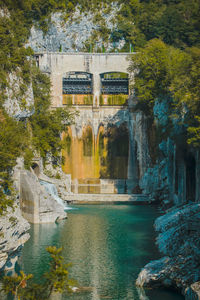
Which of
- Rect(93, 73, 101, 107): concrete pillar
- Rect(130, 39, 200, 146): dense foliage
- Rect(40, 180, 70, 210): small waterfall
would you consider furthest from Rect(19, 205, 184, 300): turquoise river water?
Rect(93, 73, 101, 107): concrete pillar

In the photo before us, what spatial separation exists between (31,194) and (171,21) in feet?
112

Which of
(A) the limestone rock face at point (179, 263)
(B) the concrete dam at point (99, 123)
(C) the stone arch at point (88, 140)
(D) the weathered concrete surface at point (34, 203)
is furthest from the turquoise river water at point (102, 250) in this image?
(C) the stone arch at point (88, 140)

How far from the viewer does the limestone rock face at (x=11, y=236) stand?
18781 millimetres

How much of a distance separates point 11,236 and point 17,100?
11.0 m

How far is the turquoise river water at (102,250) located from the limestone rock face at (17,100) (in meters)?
7.13

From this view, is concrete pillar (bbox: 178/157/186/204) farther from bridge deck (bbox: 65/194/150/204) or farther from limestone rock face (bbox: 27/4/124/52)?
limestone rock face (bbox: 27/4/124/52)

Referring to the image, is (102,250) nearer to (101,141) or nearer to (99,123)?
(101,141)

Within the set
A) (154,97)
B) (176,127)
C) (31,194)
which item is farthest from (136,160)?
(31,194)

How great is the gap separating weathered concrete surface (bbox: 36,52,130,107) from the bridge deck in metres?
13.4

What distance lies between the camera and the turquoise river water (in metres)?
18.8

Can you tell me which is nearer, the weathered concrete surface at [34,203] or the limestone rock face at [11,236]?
the limestone rock face at [11,236]

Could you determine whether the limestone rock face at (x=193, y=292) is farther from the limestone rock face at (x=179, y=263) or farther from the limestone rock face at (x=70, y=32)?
the limestone rock face at (x=70, y=32)

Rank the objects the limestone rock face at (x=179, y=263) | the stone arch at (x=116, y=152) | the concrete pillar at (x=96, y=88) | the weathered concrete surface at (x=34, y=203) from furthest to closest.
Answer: the concrete pillar at (x=96, y=88) < the stone arch at (x=116, y=152) < the weathered concrete surface at (x=34, y=203) < the limestone rock face at (x=179, y=263)

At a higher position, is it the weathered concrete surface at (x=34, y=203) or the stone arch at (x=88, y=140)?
the stone arch at (x=88, y=140)
